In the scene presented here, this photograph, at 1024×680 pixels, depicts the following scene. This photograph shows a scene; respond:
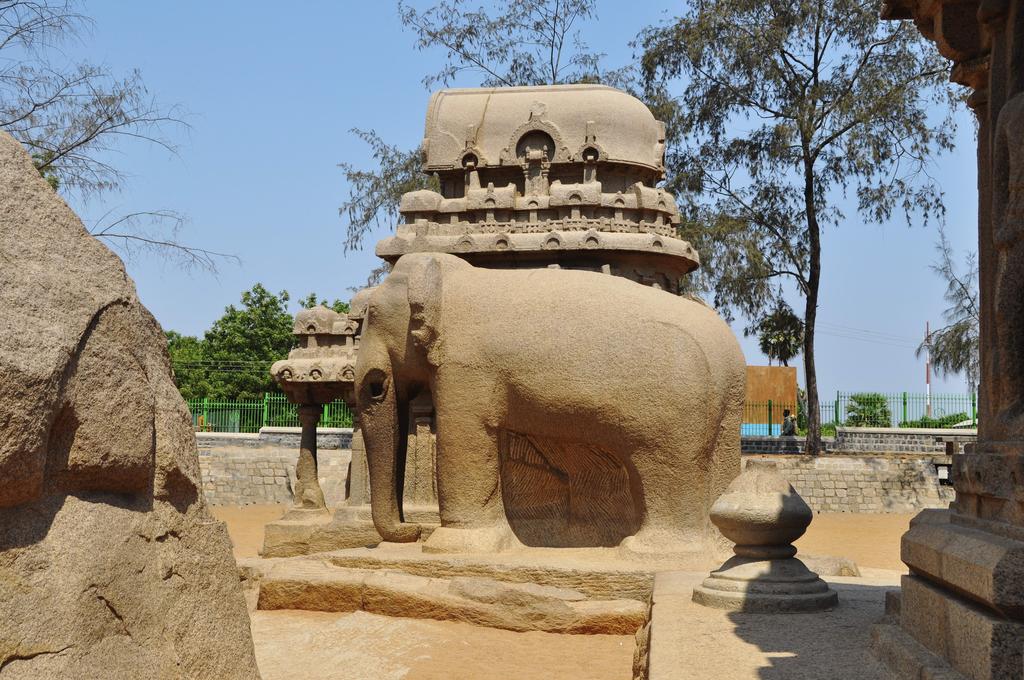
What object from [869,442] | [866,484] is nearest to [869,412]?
[869,442]

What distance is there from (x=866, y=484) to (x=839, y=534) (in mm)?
3741

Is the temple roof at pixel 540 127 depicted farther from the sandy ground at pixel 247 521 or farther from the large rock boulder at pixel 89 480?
the large rock boulder at pixel 89 480

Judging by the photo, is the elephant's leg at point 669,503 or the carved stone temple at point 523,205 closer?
the elephant's leg at point 669,503

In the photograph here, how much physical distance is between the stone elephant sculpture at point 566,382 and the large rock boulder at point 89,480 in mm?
4474

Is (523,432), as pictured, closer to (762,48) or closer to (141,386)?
(141,386)

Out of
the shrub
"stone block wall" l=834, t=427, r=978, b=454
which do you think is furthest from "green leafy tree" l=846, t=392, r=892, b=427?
"stone block wall" l=834, t=427, r=978, b=454

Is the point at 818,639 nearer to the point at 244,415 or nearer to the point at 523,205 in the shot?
the point at 523,205

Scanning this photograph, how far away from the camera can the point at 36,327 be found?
268 cm

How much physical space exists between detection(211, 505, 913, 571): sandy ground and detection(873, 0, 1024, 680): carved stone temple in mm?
7416

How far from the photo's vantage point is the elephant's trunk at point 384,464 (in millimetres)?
8531

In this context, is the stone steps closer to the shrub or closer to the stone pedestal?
the stone pedestal

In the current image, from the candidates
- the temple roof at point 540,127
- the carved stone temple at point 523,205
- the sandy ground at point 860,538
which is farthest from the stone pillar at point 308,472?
the sandy ground at point 860,538

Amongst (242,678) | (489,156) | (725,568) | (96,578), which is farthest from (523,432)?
(96,578)

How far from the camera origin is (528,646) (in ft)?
21.9
